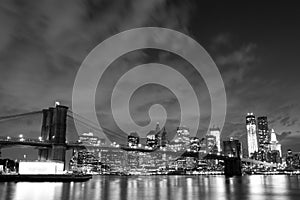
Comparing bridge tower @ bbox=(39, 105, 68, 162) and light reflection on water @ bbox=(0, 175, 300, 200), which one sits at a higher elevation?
bridge tower @ bbox=(39, 105, 68, 162)

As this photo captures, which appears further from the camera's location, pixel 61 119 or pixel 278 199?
pixel 61 119

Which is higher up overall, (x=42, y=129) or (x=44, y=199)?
(x=42, y=129)

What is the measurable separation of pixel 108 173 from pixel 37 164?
349 feet

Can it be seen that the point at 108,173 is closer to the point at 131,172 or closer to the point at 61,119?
the point at 131,172

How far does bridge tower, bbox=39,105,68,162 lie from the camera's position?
63094mm

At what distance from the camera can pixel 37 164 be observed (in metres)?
56.6

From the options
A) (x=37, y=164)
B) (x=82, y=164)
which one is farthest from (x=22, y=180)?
(x=82, y=164)

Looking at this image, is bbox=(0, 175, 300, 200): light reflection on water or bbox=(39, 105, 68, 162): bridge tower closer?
bbox=(0, 175, 300, 200): light reflection on water

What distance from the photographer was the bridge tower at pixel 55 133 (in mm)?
63094

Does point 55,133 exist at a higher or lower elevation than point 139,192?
higher

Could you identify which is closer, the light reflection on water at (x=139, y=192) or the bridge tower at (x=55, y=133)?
the light reflection on water at (x=139, y=192)

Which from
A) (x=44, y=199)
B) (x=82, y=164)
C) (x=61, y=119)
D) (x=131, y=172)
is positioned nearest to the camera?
(x=44, y=199)

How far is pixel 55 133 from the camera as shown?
64.6 metres

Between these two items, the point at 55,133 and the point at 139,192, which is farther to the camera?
the point at 55,133
